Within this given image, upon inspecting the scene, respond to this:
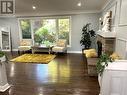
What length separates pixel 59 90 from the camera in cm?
376

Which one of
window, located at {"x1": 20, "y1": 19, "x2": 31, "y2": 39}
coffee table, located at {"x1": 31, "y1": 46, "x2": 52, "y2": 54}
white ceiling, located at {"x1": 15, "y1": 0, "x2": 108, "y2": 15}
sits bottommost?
coffee table, located at {"x1": 31, "y1": 46, "x2": 52, "y2": 54}

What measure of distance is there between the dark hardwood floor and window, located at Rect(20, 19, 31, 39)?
450cm

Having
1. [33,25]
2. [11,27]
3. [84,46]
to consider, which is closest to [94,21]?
[84,46]

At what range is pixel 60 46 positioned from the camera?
8.82 m

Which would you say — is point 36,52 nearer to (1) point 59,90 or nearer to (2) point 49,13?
(2) point 49,13

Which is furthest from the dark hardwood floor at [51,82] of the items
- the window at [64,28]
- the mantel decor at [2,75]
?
the window at [64,28]

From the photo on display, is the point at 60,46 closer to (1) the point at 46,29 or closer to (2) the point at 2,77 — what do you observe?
(1) the point at 46,29

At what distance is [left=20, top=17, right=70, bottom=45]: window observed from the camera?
930 cm

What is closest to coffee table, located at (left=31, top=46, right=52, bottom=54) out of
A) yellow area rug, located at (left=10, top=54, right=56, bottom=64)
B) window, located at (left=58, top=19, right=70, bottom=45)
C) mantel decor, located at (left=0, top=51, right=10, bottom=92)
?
yellow area rug, located at (left=10, top=54, right=56, bottom=64)

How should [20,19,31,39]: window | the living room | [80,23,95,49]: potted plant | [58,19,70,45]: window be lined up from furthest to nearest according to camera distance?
1. [20,19,31,39]: window
2. [58,19,70,45]: window
3. [80,23,95,49]: potted plant
4. the living room

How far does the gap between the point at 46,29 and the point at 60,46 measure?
1560mm

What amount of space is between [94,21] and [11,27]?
519cm

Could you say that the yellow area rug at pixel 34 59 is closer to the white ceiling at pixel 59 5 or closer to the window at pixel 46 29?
the window at pixel 46 29

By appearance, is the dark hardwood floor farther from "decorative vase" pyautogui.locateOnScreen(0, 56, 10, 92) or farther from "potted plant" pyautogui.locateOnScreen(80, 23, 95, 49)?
"potted plant" pyautogui.locateOnScreen(80, 23, 95, 49)
